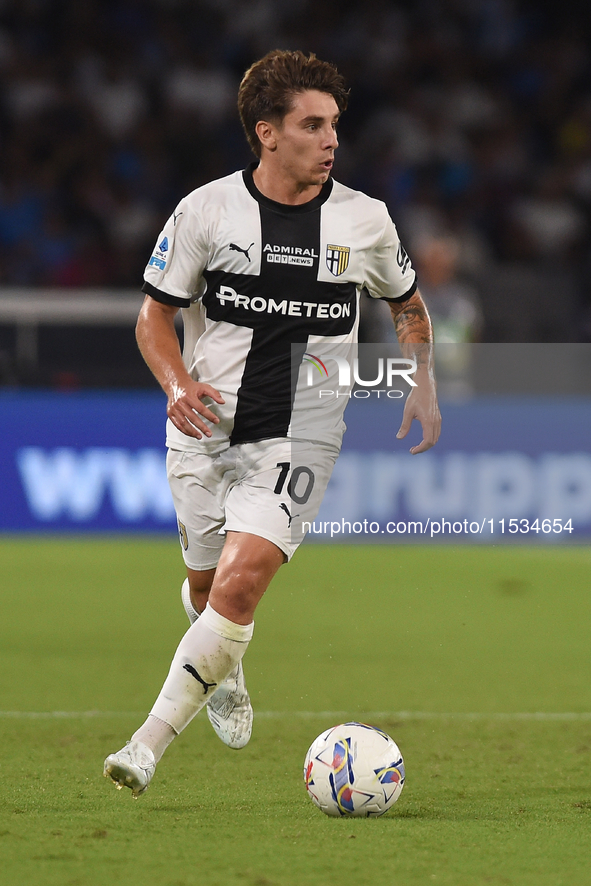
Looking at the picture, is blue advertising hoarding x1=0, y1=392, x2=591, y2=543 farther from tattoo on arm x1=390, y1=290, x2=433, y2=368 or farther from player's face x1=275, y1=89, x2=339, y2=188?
player's face x1=275, y1=89, x2=339, y2=188

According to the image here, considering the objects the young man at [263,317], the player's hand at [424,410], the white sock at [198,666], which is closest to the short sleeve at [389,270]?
the young man at [263,317]

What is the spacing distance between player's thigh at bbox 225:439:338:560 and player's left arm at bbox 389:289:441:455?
339mm

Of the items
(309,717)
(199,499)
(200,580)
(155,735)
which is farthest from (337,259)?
(309,717)

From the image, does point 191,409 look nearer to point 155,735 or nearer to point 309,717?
point 155,735

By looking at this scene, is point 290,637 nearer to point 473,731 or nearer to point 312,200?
point 473,731

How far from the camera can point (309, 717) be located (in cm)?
530

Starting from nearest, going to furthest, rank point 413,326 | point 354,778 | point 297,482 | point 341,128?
1. point 354,778
2. point 297,482
3. point 413,326
4. point 341,128

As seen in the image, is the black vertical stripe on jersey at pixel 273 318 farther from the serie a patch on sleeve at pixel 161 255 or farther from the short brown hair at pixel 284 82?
the short brown hair at pixel 284 82

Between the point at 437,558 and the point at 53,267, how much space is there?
203 inches

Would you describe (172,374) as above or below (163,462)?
above

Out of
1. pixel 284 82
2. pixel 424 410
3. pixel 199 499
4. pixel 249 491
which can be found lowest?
pixel 199 499

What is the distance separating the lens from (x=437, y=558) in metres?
9.97

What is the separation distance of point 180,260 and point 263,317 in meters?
0.32

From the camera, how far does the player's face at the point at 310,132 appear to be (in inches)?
162
